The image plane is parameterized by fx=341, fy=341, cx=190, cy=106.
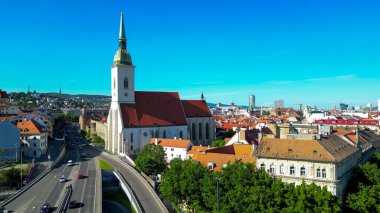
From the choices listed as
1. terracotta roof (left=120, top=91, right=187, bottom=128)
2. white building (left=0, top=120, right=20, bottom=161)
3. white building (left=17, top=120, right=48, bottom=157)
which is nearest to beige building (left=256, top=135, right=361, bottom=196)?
terracotta roof (left=120, top=91, right=187, bottom=128)

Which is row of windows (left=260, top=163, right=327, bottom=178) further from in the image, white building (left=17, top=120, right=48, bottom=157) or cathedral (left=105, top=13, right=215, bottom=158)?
white building (left=17, top=120, right=48, bottom=157)

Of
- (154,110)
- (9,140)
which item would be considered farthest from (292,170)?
(9,140)

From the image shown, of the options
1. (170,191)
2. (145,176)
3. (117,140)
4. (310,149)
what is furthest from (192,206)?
(117,140)

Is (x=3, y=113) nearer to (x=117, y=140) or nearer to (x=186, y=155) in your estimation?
(x=117, y=140)

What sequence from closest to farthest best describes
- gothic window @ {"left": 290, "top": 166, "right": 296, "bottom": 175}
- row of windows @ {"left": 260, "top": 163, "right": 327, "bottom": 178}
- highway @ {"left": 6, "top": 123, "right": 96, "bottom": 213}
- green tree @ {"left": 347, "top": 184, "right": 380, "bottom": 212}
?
green tree @ {"left": 347, "top": 184, "right": 380, "bottom": 212} → row of windows @ {"left": 260, "top": 163, "right": 327, "bottom": 178} → highway @ {"left": 6, "top": 123, "right": 96, "bottom": 213} → gothic window @ {"left": 290, "top": 166, "right": 296, "bottom": 175}

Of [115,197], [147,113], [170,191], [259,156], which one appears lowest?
[115,197]

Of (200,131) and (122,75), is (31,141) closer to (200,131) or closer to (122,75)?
(122,75)
